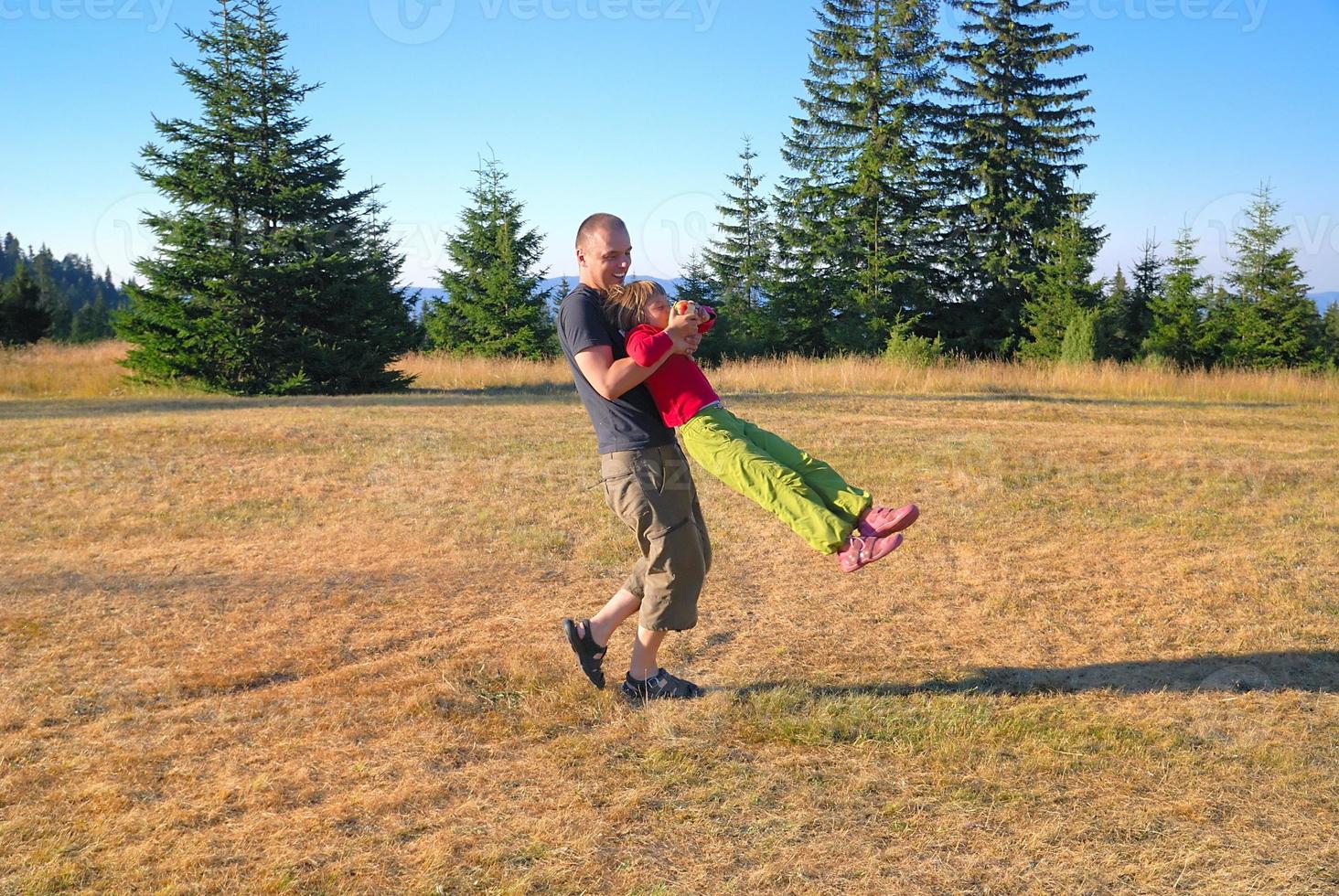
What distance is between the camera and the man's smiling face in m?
3.95

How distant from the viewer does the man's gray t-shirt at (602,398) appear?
3801 millimetres

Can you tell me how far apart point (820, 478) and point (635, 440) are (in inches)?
28.8

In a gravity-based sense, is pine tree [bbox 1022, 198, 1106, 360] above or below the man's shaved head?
above

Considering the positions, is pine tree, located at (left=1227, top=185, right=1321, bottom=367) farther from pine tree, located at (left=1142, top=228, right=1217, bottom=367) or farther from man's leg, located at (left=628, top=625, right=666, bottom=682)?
man's leg, located at (left=628, top=625, right=666, bottom=682)

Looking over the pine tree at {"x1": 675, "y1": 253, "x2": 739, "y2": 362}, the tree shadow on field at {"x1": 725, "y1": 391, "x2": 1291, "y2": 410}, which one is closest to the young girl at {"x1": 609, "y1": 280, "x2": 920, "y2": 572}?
the tree shadow on field at {"x1": 725, "y1": 391, "x2": 1291, "y2": 410}

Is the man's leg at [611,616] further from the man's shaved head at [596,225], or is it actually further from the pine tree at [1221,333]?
the pine tree at [1221,333]

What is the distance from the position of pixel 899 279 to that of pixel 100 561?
29147mm

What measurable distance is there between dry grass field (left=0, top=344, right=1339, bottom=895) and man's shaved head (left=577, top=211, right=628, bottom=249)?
1946 millimetres

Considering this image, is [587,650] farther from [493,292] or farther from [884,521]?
[493,292]

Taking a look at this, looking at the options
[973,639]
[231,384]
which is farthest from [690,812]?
[231,384]

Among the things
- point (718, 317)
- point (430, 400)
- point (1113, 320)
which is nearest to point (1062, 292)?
point (1113, 320)

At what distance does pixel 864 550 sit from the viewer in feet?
12.6

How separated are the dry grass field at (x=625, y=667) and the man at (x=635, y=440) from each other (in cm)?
59

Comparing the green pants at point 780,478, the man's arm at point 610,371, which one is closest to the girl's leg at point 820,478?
the green pants at point 780,478
